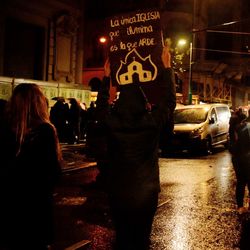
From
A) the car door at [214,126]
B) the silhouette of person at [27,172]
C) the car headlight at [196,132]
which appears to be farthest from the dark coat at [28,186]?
the car door at [214,126]

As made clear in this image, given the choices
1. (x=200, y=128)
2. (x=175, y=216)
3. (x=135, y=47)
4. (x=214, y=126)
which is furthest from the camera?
(x=214, y=126)

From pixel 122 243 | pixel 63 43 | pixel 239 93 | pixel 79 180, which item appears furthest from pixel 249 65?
pixel 122 243

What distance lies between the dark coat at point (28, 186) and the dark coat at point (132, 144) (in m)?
0.45

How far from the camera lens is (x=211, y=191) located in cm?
966

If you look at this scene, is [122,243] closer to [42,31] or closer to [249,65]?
[42,31]

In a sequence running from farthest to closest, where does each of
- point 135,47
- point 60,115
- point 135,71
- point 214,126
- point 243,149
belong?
point 214,126 → point 60,115 → point 243,149 → point 135,47 → point 135,71

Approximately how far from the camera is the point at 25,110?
304cm

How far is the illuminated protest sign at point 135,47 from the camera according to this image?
4207 millimetres

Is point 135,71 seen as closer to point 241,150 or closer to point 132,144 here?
point 132,144

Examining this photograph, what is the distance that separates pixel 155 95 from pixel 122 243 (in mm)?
1306

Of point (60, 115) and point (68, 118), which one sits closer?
point (60, 115)

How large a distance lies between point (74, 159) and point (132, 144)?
1134 cm

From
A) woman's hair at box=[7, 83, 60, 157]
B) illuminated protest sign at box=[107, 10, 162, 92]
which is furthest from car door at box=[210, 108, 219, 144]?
woman's hair at box=[7, 83, 60, 157]

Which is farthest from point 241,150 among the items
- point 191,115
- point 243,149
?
point 191,115
